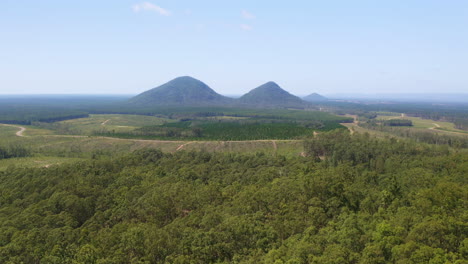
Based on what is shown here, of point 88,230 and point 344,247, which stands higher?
point 344,247

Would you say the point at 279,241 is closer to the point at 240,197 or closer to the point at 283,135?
Answer: the point at 240,197

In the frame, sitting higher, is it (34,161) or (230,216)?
(230,216)

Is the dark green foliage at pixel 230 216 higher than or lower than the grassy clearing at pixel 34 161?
higher

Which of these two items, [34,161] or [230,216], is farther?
[34,161]

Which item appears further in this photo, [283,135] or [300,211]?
[283,135]

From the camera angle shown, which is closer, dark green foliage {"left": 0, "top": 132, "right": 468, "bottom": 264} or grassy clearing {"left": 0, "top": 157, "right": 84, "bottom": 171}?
dark green foliage {"left": 0, "top": 132, "right": 468, "bottom": 264}

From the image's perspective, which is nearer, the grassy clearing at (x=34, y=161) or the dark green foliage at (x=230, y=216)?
the dark green foliage at (x=230, y=216)

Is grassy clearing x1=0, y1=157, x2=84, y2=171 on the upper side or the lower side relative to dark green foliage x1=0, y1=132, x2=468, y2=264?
lower

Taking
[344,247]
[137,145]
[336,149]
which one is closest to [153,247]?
[344,247]
